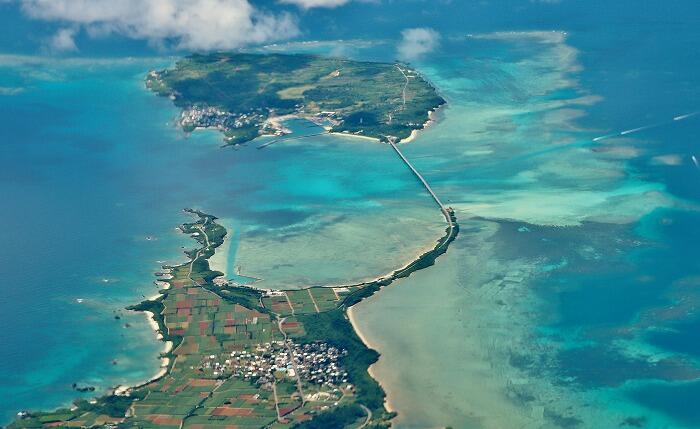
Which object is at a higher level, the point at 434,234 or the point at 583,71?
the point at 583,71

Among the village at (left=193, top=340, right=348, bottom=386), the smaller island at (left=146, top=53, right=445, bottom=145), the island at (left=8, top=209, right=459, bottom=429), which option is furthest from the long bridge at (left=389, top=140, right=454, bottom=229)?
the village at (left=193, top=340, right=348, bottom=386)

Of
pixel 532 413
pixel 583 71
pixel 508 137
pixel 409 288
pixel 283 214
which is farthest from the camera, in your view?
pixel 583 71

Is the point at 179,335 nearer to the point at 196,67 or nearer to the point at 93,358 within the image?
the point at 93,358

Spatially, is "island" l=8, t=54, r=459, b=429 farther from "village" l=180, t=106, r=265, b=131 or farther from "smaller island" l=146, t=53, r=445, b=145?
"village" l=180, t=106, r=265, b=131

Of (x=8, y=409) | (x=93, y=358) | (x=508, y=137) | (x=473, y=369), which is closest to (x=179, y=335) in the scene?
(x=93, y=358)

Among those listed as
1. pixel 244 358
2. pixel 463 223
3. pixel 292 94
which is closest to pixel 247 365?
pixel 244 358

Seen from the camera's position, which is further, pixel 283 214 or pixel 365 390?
pixel 283 214

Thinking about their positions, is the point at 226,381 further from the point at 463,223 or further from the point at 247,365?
the point at 463,223
